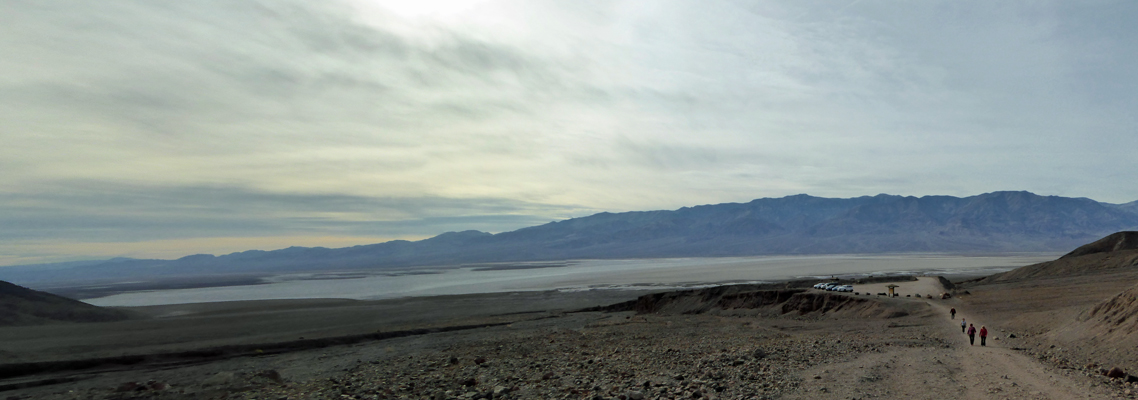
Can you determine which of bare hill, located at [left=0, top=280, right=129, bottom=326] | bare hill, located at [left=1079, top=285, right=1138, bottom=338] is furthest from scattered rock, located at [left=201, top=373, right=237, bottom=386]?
bare hill, located at [left=0, top=280, right=129, bottom=326]

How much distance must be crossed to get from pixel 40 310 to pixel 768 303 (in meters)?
78.4

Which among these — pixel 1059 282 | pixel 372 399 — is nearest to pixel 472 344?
pixel 372 399

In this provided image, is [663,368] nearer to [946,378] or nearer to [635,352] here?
[635,352]

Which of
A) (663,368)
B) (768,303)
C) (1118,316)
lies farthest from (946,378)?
(768,303)

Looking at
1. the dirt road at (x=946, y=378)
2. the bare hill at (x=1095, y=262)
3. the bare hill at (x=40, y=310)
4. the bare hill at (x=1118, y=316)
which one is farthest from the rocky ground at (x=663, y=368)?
the bare hill at (x=40, y=310)

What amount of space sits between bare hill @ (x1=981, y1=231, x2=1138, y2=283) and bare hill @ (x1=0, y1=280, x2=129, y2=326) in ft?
359

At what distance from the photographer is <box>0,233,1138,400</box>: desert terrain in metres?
17.0

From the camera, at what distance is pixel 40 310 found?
59.5m

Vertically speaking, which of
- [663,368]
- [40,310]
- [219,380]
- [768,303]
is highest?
[40,310]

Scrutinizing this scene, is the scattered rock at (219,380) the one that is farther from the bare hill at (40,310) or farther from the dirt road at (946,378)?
the bare hill at (40,310)

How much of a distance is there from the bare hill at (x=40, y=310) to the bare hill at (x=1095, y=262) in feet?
359

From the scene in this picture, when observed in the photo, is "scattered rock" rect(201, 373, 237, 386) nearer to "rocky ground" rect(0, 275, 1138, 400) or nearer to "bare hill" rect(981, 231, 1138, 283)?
"rocky ground" rect(0, 275, 1138, 400)

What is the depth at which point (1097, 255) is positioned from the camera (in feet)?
227

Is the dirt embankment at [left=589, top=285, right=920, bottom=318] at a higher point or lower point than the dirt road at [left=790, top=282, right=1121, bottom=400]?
lower
